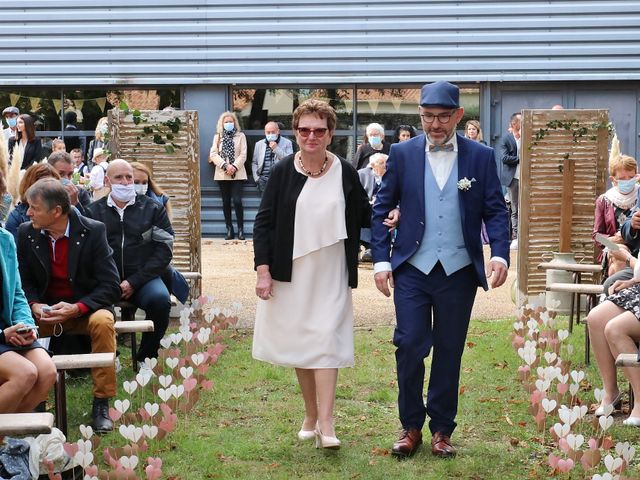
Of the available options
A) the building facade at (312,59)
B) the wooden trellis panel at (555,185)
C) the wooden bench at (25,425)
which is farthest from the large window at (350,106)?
the wooden bench at (25,425)

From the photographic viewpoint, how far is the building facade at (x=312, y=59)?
20.4m

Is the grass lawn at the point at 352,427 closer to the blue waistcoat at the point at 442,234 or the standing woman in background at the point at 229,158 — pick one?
the blue waistcoat at the point at 442,234

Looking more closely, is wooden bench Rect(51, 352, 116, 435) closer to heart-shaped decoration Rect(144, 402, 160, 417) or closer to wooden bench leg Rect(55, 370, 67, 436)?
wooden bench leg Rect(55, 370, 67, 436)

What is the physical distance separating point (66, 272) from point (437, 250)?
2591 mm

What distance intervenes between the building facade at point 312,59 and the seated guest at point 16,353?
46.9 ft

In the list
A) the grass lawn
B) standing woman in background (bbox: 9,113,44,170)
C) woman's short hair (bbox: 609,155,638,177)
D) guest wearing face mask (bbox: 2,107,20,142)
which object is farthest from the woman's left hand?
guest wearing face mask (bbox: 2,107,20,142)

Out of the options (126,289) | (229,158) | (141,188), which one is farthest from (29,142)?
(229,158)

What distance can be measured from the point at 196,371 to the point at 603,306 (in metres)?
3.01

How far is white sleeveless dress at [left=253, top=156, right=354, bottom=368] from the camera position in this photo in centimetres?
689

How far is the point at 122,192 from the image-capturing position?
9.29m

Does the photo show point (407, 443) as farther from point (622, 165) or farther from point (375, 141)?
point (375, 141)

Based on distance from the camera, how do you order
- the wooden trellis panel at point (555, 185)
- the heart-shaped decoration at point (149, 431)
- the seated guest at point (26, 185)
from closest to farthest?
the heart-shaped decoration at point (149, 431) < the seated guest at point (26, 185) < the wooden trellis panel at point (555, 185)

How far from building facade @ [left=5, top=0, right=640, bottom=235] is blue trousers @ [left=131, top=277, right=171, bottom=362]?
11489mm

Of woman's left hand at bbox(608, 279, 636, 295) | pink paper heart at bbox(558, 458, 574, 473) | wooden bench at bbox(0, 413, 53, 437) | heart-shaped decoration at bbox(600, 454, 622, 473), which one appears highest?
woman's left hand at bbox(608, 279, 636, 295)
